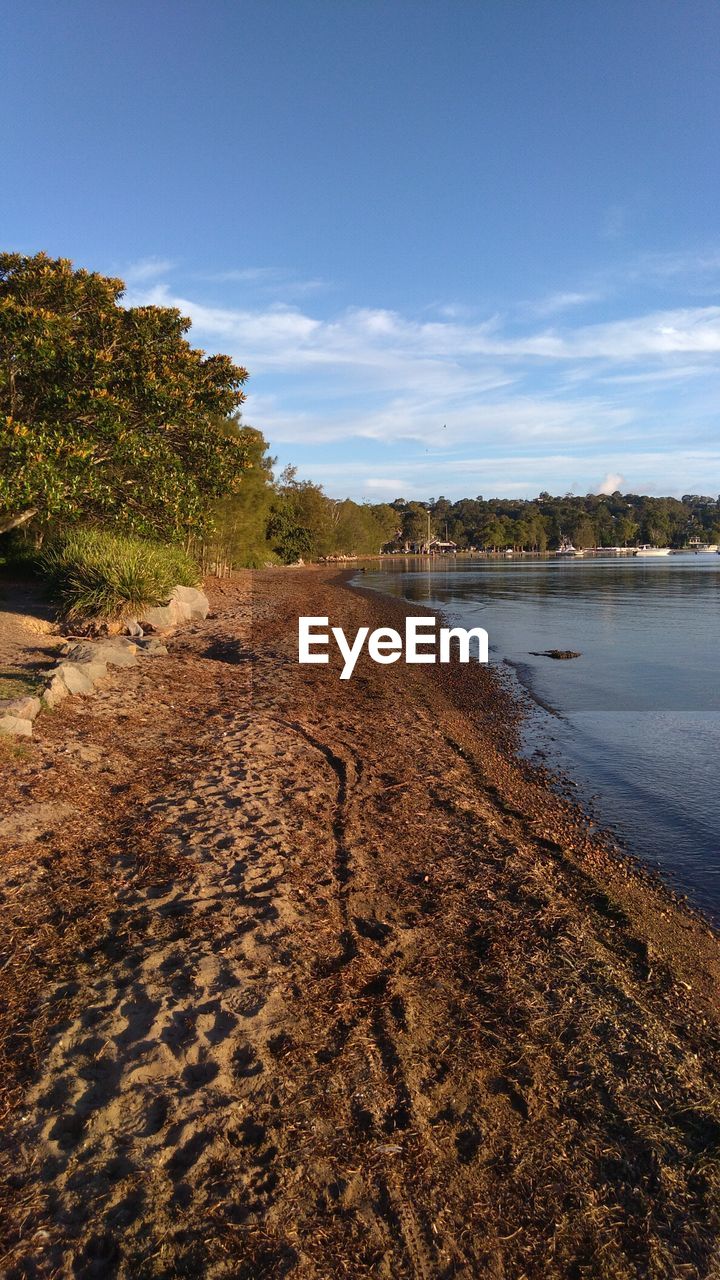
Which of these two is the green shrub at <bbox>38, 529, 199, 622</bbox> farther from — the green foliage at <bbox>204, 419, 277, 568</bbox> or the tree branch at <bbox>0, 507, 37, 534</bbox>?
the green foliage at <bbox>204, 419, 277, 568</bbox>

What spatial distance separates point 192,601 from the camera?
21.1 metres

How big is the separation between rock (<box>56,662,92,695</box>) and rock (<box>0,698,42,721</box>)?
3.81 feet

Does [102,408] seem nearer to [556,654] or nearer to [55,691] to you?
[55,691]

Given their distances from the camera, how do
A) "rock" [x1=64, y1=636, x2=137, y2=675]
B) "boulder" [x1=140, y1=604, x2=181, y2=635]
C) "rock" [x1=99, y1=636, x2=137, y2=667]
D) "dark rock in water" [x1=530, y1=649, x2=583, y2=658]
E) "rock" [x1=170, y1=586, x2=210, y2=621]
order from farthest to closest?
1. "rock" [x1=170, y1=586, x2=210, y2=621]
2. "dark rock in water" [x1=530, y1=649, x2=583, y2=658]
3. "boulder" [x1=140, y1=604, x2=181, y2=635]
4. "rock" [x1=99, y1=636, x2=137, y2=667]
5. "rock" [x1=64, y1=636, x2=137, y2=675]

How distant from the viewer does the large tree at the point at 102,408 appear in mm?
12242

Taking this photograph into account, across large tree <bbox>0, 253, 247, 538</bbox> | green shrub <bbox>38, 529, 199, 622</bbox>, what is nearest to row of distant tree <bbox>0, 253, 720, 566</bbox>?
large tree <bbox>0, 253, 247, 538</bbox>

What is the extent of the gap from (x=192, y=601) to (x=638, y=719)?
13.9 metres

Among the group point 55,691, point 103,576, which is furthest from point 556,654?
point 55,691

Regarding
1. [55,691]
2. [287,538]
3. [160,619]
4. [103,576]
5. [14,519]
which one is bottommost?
[55,691]

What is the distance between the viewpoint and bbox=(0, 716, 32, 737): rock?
7066 mm

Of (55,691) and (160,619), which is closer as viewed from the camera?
(55,691)

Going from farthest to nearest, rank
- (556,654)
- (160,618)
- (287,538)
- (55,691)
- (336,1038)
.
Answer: (287,538), (556,654), (160,618), (55,691), (336,1038)

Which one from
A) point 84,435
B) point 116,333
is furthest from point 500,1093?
point 116,333

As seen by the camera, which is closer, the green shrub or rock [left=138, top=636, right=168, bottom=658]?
rock [left=138, top=636, right=168, bottom=658]
